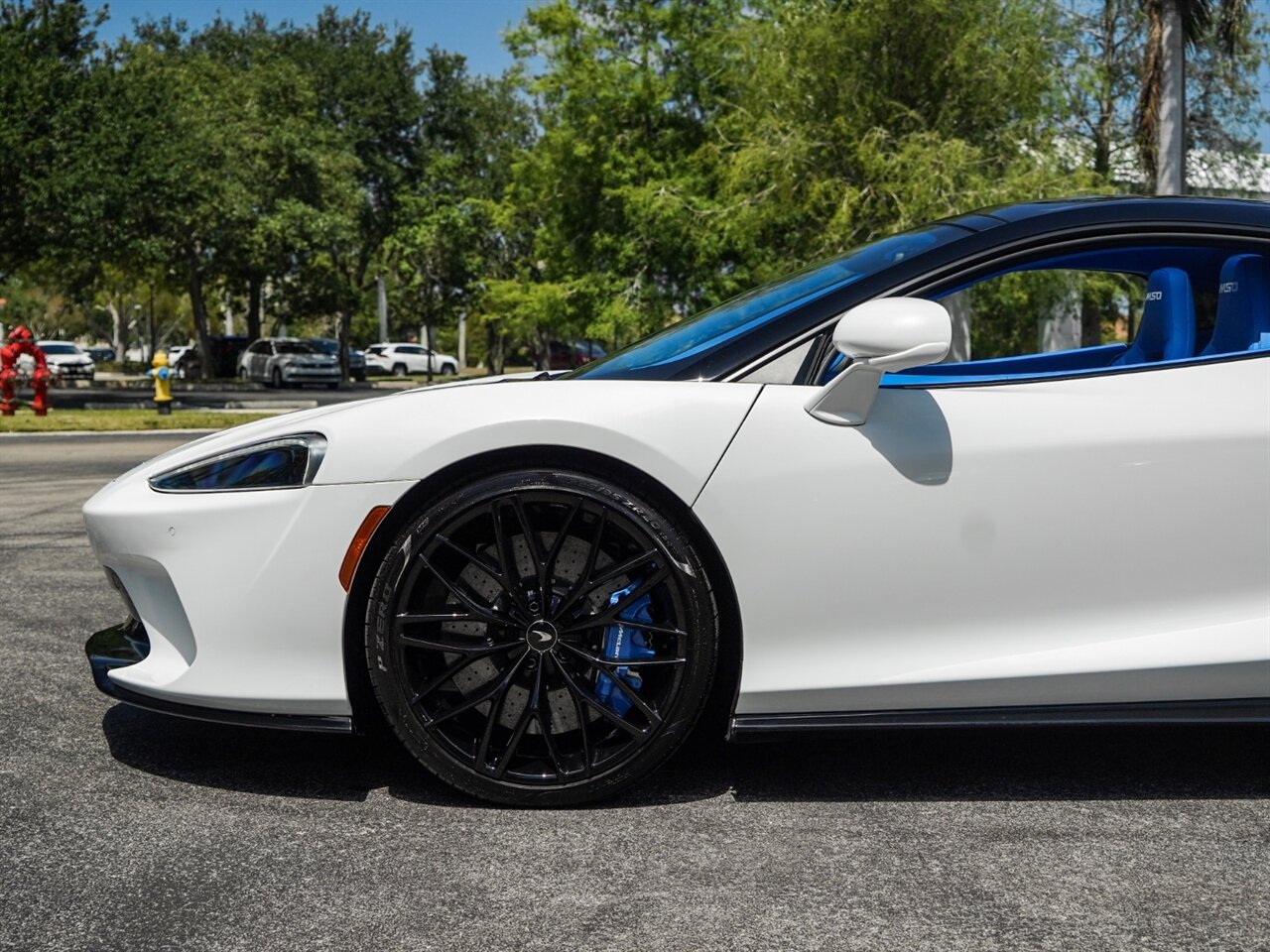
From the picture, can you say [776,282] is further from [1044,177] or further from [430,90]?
[430,90]

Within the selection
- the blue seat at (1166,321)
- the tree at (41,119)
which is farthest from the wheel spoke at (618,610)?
the tree at (41,119)

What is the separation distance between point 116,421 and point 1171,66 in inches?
596

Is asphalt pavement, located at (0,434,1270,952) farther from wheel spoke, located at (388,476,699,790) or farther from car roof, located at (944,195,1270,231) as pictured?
car roof, located at (944,195,1270,231)

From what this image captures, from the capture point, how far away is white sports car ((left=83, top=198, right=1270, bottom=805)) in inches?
111

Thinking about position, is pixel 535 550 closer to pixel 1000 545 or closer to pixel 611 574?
pixel 611 574

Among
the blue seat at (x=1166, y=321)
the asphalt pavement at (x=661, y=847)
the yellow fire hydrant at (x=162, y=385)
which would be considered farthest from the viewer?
the yellow fire hydrant at (x=162, y=385)

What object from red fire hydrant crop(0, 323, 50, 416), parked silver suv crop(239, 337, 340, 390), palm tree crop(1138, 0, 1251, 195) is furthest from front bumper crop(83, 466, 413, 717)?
parked silver suv crop(239, 337, 340, 390)

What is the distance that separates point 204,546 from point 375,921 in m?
0.94

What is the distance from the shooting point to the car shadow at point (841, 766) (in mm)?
3062

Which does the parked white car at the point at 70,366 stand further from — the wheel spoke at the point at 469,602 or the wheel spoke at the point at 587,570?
the wheel spoke at the point at 587,570

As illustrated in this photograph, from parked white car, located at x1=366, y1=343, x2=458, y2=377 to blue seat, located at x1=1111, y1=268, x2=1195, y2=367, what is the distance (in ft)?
180

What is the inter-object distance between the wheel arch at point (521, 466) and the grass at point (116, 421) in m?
15.6

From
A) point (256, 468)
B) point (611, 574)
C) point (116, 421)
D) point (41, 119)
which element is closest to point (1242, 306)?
point (611, 574)

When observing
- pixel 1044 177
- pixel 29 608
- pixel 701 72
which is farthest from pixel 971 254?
pixel 701 72
